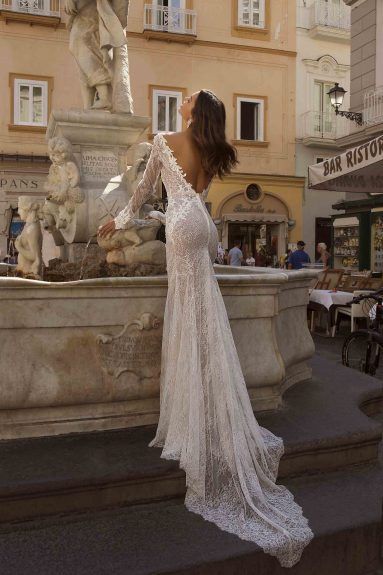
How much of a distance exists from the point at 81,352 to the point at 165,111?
20594 mm

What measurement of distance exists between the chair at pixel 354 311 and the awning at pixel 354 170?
1.78 metres

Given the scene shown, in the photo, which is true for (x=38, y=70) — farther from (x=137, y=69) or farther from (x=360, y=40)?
(x=360, y=40)

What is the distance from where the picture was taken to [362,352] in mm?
6352

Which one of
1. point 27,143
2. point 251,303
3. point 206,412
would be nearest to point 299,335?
point 251,303

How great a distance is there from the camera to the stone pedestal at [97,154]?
5516 mm

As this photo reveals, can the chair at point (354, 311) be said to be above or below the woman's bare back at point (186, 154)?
below

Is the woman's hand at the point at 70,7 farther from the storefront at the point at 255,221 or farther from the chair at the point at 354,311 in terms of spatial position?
the storefront at the point at 255,221

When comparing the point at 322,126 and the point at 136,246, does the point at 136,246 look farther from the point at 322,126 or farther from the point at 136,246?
the point at 322,126

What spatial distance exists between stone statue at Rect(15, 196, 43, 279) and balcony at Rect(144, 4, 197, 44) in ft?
63.3

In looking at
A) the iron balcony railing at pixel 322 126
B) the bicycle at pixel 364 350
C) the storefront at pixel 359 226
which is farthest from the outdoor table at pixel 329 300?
the iron balcony railing at pixel 322 126

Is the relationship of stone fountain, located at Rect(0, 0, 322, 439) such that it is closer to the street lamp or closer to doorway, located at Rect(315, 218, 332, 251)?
the street lamp

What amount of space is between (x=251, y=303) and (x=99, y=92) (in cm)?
350

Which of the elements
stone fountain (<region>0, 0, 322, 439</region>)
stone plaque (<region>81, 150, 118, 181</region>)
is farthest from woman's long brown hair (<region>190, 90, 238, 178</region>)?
stone plaque (<region>81, 150, 118, 181</region>)

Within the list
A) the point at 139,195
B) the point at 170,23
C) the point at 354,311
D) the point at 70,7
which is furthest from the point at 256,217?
the point at 139,195
